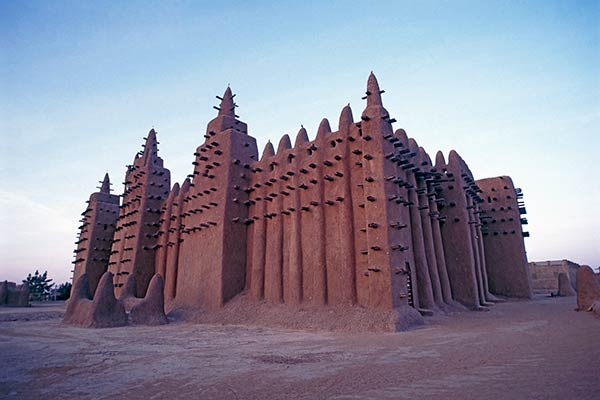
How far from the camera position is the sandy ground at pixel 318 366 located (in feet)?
16.0

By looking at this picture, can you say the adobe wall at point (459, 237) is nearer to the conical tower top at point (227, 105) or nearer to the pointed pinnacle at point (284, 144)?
the pointed pinnacle at point (284, 144)

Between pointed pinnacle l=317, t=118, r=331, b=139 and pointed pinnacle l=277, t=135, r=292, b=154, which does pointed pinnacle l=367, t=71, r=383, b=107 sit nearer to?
pointed pinnacle l=317, t=118, r=331, b=139

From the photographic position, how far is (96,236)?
2961cm

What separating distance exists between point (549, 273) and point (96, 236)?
129 feet

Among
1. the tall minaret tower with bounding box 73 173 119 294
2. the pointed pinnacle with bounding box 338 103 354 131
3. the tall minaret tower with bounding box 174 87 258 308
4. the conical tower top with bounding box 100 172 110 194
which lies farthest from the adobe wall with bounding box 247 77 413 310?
the conical tower top with bounding box 100 172 110 194

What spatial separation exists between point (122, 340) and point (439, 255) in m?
14.1

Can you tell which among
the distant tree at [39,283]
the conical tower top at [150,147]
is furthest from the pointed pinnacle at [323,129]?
the distant tree at [39,283]

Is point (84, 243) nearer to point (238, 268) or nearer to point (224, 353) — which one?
point (238, 268)

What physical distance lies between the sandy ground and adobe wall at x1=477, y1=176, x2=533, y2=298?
14.9 meters

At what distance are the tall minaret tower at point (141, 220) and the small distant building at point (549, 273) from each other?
3268 centimetres

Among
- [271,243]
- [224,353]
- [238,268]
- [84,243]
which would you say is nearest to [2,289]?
[84,243]

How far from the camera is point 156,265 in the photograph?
24766mm

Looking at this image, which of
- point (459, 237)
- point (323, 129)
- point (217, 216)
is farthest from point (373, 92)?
point (217, 216)

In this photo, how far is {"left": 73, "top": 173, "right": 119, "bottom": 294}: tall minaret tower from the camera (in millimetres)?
28781
